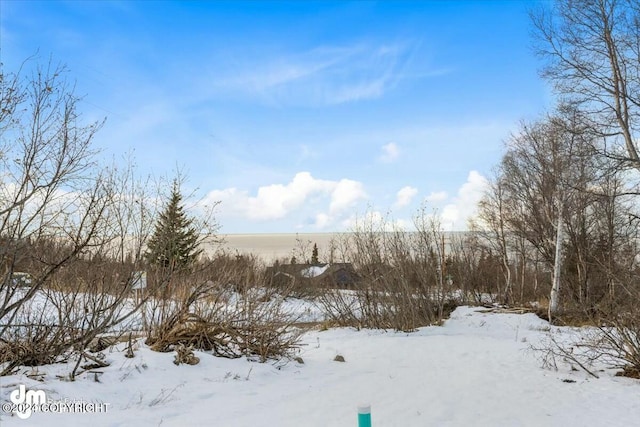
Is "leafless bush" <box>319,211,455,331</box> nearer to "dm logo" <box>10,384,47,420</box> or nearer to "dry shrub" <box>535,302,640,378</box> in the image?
"dry shrub" <box>535,302,640,378</box>

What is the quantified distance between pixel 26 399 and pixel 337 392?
13.6ft

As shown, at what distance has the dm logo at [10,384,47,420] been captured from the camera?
509 centimetres

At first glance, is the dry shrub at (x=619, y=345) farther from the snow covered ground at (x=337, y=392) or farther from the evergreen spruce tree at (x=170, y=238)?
the evergreen spruce tree at (x=170, y=238)

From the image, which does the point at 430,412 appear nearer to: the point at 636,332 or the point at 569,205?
the point at 636,332

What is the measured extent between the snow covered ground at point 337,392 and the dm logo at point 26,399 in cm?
10

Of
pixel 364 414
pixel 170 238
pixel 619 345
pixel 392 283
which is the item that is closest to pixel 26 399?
pixel 170 238

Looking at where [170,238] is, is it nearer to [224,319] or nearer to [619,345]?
[224,319]

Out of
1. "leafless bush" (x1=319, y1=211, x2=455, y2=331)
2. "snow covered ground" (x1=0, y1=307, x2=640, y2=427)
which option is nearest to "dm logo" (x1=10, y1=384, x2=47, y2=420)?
"snow covered ground" (x1=0, y1=307, x2=640, y2=427)

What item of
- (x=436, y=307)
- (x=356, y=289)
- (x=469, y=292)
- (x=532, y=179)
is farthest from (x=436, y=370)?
(x=532, y=179)

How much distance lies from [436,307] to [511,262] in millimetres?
15246

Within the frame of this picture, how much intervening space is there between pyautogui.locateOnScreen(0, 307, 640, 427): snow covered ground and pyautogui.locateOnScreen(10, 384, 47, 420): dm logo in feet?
0.34

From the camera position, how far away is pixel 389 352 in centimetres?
1092

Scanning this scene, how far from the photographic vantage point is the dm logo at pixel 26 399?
5.09 metres

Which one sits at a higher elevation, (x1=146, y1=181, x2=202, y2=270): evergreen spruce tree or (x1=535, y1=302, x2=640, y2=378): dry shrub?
(x1=146, y1=181, x2=202, y2=270): evergreen spruce tree
